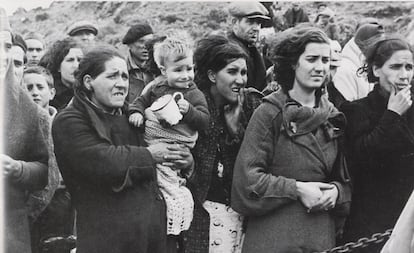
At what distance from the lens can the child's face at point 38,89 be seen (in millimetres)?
3416

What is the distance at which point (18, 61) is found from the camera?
3.39m

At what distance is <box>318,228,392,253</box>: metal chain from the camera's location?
126 inches

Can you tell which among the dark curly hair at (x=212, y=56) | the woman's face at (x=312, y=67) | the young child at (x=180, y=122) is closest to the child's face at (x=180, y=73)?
the young child at (x=180, y=122)

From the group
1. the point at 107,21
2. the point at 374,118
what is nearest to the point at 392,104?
the point at 374,118

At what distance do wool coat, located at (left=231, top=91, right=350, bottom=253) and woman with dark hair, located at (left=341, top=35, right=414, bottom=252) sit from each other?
17cm

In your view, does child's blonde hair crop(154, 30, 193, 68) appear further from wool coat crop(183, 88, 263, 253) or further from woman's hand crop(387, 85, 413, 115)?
woman's hand crop(387, 85, 413, 115)

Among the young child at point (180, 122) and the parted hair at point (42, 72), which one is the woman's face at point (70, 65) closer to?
the parted hair at point (42, 72)

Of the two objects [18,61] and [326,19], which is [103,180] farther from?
[326,19]

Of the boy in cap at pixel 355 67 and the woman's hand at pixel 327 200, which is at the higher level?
the boy in cap at pixel 355 67

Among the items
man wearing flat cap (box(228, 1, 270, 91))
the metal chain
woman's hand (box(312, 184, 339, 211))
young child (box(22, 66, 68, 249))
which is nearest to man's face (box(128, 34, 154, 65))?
man wearing flat cap (box(228, 1, 270, 91))

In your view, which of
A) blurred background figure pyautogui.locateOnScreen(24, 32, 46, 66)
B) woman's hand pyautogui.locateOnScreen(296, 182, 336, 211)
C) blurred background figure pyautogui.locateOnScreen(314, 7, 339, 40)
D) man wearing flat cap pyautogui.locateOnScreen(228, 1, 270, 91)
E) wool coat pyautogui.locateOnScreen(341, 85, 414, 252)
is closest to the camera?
woman's hand pyautogui.locateOnScreen(296, 182, 336, 211)

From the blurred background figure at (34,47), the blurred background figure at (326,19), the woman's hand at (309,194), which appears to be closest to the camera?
the woman's hand at (309,194)

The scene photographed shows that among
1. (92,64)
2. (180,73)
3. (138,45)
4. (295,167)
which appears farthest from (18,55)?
(295,167)

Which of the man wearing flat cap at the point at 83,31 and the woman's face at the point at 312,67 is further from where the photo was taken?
the man wearing flat cap at the point at 83,31
